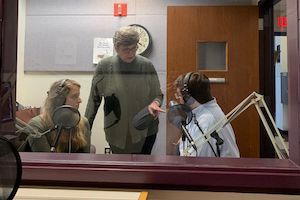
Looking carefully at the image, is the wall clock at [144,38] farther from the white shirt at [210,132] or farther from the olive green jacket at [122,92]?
the white shirt at [210,132]

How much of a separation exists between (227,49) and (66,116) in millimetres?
724

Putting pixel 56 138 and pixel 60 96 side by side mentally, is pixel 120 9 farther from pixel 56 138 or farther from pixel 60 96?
pixel 56 138

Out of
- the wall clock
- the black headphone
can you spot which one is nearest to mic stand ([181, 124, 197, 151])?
the black headphone

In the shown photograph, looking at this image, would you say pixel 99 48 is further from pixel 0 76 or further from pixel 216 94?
pixel 216 94

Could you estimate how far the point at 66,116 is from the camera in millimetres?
1263

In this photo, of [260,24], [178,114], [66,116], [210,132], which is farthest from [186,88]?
[66,116]

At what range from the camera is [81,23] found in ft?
4.25

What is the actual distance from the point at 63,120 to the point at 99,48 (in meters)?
0.34

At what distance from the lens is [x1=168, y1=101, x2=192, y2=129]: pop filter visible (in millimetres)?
1204

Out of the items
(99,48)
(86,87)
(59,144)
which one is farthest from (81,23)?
(59,144)

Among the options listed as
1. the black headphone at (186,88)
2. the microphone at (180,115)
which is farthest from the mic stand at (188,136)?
the black headphone at (186,88)

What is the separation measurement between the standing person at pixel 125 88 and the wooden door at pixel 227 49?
0.25 feet

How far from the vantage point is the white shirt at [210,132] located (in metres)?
1.10

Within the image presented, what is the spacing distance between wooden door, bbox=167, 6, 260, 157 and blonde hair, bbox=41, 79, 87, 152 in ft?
1.19
